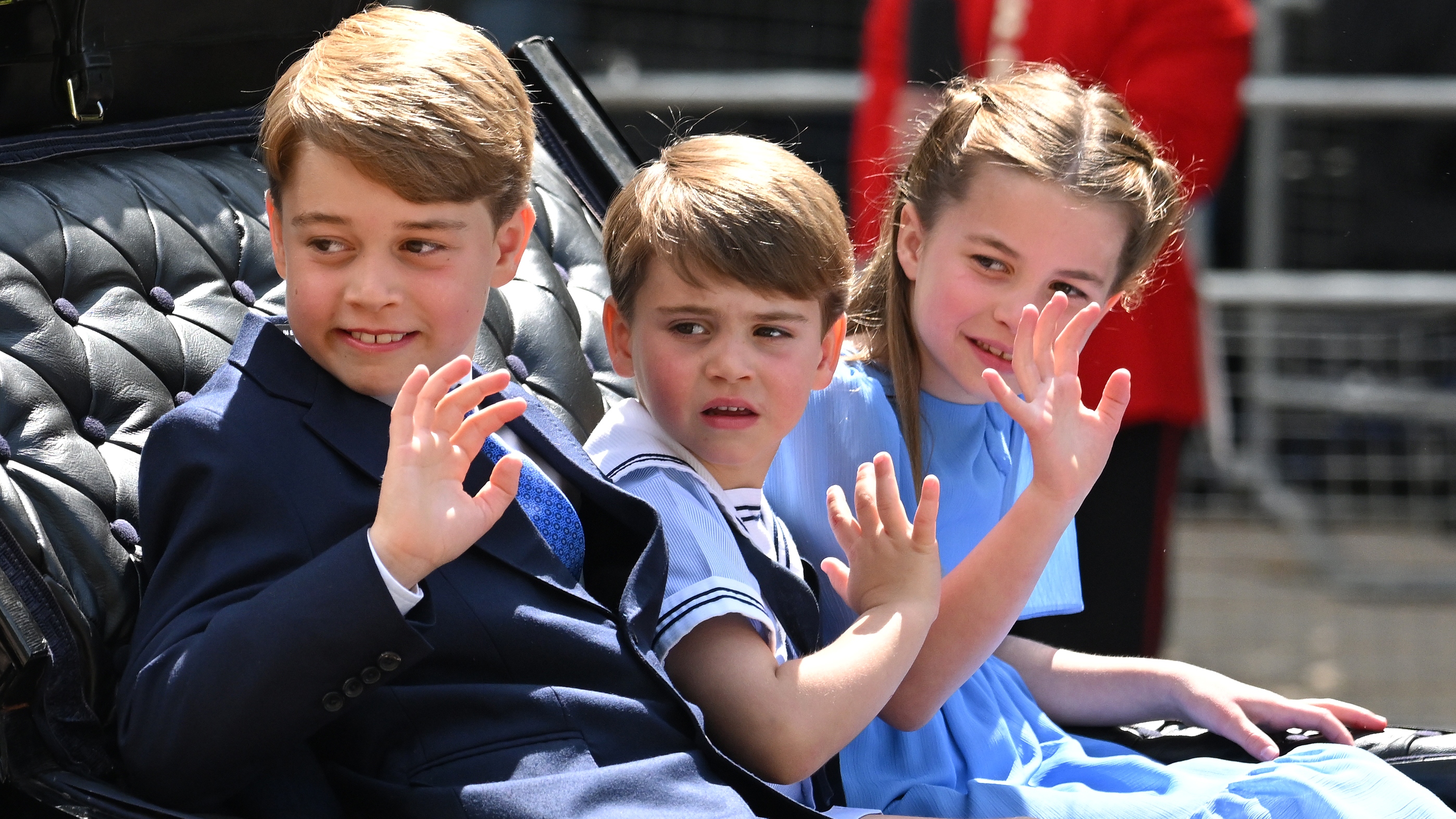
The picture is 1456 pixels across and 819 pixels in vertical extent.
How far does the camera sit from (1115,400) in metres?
1.40

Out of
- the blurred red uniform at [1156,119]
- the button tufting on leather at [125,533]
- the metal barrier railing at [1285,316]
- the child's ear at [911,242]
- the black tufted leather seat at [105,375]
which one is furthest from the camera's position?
the metal barrier railing at [1285,316]

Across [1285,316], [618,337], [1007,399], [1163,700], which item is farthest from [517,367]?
[1285,316]

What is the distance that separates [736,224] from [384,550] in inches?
17.0

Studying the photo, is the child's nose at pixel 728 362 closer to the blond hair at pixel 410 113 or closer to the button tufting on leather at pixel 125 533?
the blond hair at pixel 410 113

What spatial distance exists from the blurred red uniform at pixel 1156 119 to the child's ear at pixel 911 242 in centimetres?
92

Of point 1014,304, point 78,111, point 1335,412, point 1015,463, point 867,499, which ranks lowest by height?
point 1335,412

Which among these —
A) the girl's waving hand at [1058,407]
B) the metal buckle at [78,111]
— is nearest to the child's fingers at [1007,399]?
the girl's waving hand at [1058,407]

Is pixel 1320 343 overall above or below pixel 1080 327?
below

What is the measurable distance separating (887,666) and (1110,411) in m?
0.32

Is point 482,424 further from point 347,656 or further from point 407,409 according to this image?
point 347,656

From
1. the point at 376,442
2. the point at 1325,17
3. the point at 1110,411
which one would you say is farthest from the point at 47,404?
the point at 1325,17

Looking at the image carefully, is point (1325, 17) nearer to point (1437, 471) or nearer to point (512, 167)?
point (1437, 471)

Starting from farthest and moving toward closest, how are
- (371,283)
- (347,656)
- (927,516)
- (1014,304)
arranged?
1. (1014,304)
2. (927,516)
3. (371,283)
4. (347,656)

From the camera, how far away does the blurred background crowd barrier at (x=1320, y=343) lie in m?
4.23
